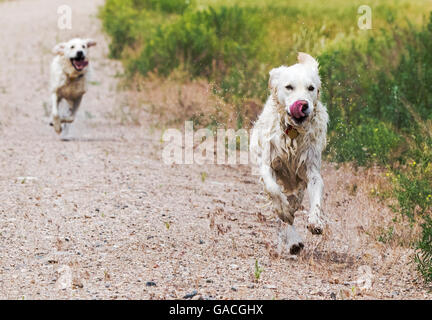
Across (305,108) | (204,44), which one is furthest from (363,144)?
(204,44)

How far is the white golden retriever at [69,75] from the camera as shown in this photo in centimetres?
1112

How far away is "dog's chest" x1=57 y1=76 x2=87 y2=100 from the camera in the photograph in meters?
11.4

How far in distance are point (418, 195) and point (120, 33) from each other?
12417 millimetres

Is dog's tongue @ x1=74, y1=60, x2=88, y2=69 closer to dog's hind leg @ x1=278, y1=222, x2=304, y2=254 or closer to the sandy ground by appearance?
the sandy ground

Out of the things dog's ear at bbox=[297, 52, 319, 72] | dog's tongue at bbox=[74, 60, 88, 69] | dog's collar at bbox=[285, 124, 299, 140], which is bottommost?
dog's collar at bbox=[285, 124, 299, 140]

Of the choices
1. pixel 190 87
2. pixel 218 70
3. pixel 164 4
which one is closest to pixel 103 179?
pixel 190 87

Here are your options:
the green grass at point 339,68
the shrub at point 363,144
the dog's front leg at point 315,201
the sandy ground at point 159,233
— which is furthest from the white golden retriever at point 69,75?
the dog's front leg at point 315,201

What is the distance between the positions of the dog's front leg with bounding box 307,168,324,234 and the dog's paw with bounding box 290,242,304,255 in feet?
1.39

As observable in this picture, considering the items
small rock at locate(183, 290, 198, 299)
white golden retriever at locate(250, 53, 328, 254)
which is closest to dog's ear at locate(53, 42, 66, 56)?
white golden retriever at locate(250, 53, 328, 254)

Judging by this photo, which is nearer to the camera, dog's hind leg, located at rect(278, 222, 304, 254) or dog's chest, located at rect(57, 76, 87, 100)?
dog's hind leg, located at rect(278, 222, 304, 254)

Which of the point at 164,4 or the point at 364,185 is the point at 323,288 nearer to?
the point at 364,185

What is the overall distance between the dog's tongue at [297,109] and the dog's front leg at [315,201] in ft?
2.20
